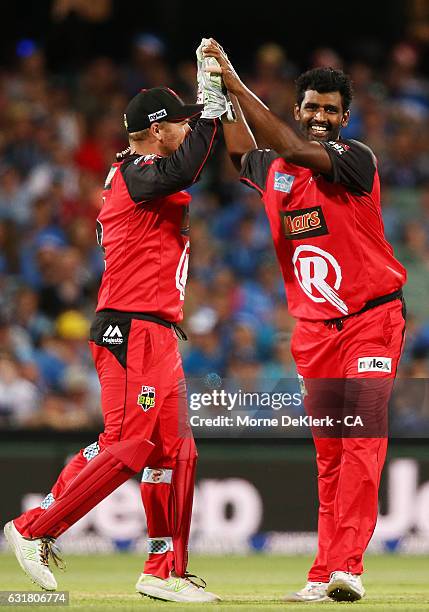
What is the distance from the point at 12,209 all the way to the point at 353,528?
24.7ft

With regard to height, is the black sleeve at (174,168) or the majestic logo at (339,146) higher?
the majestic logo at (339,146)

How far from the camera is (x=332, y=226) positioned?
240 inches

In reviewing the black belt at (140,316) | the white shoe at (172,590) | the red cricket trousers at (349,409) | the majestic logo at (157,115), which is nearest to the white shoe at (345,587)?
the red cricket trousers at (349,409)

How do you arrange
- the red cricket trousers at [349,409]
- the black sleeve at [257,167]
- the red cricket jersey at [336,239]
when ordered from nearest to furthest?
the red cricket trousers at [349,409]
the red cricket jersey at [336,239]
the black sleeve at [257,167]

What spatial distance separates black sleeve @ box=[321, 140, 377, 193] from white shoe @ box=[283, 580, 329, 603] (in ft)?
6.13

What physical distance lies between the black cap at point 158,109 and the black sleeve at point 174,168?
22 cm

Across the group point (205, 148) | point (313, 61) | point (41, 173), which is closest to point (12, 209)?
point (41, 173)

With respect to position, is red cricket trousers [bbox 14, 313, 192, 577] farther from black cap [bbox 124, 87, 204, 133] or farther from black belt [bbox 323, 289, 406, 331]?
black cap [bbox 124, 87, 204, 133]

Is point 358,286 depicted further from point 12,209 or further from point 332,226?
point 12,209

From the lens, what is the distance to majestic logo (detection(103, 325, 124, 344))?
20.1ft

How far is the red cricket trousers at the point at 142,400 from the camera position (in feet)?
19.7

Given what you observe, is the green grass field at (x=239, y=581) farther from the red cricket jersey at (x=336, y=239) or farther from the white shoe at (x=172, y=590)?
the red cricket jersey at (x=336, y=239)

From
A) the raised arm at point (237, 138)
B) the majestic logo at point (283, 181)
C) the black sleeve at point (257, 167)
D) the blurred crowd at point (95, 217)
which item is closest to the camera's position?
the majestic logo at point (283, 181)

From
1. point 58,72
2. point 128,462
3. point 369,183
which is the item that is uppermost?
point 58,72
